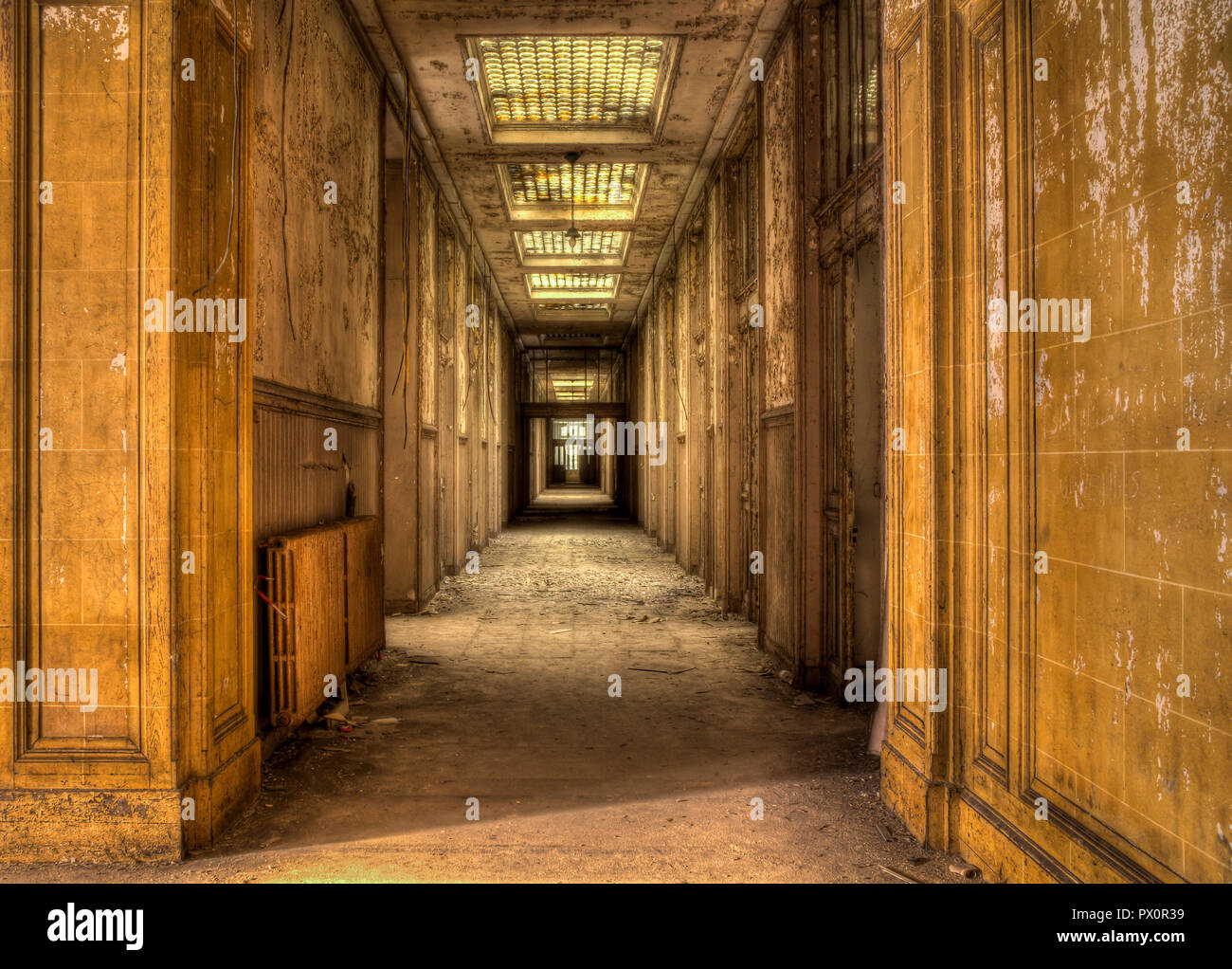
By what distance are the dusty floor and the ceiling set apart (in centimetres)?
441

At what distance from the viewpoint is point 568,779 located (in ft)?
11.0

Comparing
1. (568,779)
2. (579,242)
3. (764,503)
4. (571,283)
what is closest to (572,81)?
(764,503)

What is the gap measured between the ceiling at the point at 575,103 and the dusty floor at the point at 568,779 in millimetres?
4406

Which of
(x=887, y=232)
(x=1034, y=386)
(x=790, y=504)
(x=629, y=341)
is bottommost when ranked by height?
(x=790, y=504)

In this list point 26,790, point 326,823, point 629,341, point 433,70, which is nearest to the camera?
point 26,790

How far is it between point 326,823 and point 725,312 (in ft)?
19.2

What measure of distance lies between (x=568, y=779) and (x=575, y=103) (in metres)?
5.95

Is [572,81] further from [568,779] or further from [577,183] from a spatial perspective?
[568,779]

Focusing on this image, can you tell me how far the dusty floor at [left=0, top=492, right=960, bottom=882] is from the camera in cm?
258

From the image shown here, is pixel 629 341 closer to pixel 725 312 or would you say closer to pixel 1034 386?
pixel 725 312

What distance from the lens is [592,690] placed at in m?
4.70

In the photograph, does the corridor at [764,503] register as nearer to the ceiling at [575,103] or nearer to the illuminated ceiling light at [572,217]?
the ceiling at [575,103]

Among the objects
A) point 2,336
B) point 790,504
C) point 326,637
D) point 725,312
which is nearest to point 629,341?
point 725,312

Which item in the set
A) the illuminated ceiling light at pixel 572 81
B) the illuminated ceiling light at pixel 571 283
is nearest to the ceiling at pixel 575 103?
the illuminated ceiling light at pixel 572 81
